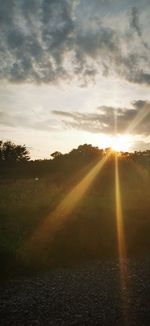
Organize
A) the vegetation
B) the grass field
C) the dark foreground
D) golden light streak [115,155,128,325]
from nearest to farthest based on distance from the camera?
the dark foreground, golden light streak [115,155,128,325], the vegetation, the grass field

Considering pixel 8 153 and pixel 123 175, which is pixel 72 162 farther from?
pixel 8 153

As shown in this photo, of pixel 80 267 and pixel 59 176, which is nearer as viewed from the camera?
pixel 80 267

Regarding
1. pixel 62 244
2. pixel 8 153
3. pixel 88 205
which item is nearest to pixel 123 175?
pixel 88 205

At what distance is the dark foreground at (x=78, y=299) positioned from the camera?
1337cm

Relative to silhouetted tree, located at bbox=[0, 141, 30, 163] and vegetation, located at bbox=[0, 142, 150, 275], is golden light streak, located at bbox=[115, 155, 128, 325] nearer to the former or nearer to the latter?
vegetation, located at bbox=[0, 142, 150, 275]

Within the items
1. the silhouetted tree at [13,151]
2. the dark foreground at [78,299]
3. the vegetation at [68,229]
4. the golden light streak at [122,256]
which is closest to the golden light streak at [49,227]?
the vegetation at [68,229]

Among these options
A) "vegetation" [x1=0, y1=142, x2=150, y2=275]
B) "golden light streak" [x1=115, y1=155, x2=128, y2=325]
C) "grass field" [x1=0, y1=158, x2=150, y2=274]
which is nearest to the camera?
"golden light streak" [x1=115, y1=155, x2=128, y2=325]

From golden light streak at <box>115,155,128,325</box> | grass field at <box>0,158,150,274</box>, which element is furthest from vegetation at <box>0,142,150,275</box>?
golden light streak at <box>115,155,128,325</box>

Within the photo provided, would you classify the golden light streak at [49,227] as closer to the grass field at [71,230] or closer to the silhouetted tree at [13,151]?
the grass field at [71,230]

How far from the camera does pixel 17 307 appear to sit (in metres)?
Result: 14.3

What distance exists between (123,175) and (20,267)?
145 ft

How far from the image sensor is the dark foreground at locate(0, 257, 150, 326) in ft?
43.9

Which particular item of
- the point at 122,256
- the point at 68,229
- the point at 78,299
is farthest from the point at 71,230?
the point at 78,299

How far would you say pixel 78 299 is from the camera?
15.3 metres
